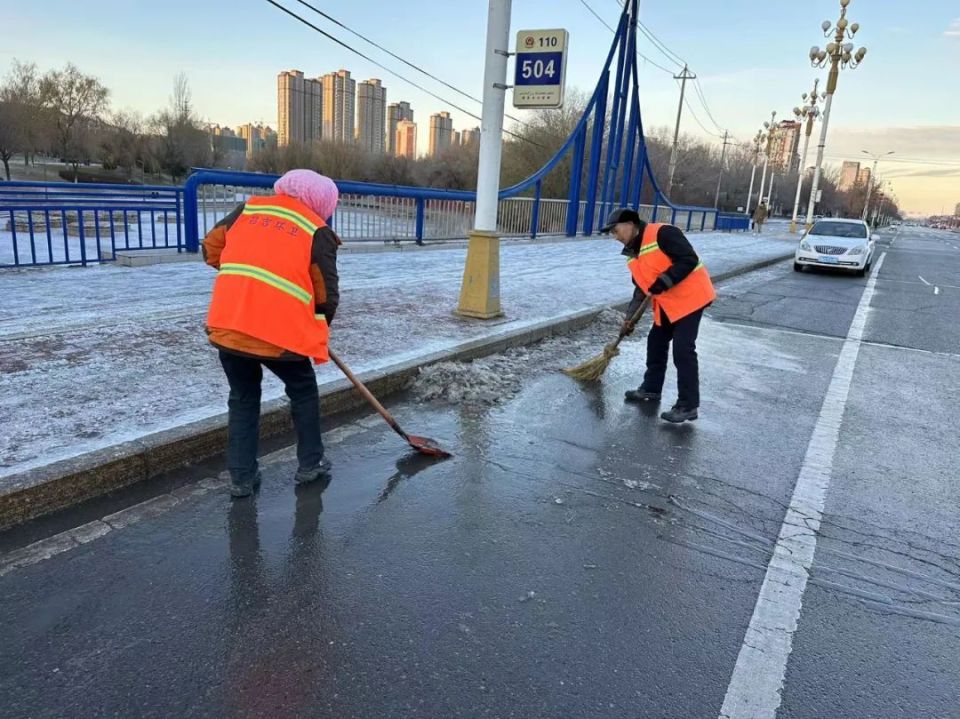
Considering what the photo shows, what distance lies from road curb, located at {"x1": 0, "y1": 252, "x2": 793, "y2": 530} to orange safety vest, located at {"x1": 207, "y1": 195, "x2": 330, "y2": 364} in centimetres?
92

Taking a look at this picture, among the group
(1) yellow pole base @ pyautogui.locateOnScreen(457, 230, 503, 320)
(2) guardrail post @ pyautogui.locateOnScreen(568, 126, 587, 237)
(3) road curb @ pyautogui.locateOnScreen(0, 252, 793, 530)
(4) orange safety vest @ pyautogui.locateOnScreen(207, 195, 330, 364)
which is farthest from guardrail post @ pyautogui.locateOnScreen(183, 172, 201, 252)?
(2) guardrail post @ pyautogui.locateOnScreen(568, 126, 587, 237)

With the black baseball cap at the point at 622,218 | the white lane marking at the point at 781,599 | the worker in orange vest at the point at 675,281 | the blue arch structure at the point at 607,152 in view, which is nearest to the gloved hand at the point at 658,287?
the worker in orange vest at the point at 675,281

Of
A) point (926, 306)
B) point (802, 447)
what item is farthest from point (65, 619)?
point (926, 306)

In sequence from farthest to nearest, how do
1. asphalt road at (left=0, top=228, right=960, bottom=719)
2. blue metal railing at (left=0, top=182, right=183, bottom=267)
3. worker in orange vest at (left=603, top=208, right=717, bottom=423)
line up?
blue metal railing at (left=0, top=182, right=183, bottom=267) < worker in orange vest at (left=603, top=208, right=717, bottom=423) < asphalt road at (left=0, top=228, right=960, bottom=719)

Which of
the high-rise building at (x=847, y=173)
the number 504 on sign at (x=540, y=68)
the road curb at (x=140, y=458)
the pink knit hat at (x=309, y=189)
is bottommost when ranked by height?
the road curb at (x=140, y=458)

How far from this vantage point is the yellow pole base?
7211 millimetres

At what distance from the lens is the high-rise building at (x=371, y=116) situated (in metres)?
51.4

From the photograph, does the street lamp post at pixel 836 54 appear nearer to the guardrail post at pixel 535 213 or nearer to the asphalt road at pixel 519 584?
the guardrail post at pixel 535 213

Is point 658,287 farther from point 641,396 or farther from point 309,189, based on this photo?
point 309,189

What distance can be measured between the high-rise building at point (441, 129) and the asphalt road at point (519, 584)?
6697 centimetres

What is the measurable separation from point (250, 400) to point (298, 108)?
50.9 m

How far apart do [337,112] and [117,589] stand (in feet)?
173

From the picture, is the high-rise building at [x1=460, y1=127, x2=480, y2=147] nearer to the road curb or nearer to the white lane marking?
the road curb

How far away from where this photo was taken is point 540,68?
704cm
